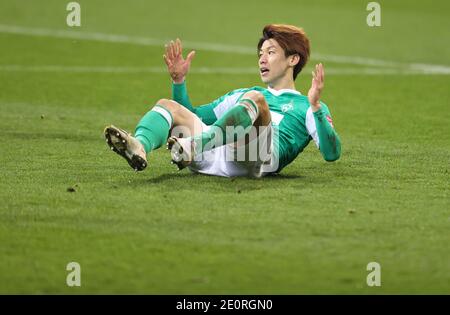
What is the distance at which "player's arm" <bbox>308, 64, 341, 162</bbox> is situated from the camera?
7.27 metres

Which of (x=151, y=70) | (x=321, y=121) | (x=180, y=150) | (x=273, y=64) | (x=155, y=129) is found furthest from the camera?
(x=151, y=70)

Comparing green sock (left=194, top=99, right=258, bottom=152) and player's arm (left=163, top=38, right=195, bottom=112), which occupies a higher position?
player's arm (left=163, top=38, right=195, bottom=112)

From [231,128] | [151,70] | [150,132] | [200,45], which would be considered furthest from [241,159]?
[200,45]

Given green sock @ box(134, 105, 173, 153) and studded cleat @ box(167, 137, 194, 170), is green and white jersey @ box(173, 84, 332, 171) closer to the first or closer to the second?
green sock @ box(134, 105, 173, 153)

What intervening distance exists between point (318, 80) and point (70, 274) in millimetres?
2375

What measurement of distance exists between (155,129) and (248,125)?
65cm

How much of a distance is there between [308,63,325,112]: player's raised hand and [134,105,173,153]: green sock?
96 cm

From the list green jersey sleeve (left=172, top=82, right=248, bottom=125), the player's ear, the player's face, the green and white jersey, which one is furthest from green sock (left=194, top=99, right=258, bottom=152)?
the player's ear

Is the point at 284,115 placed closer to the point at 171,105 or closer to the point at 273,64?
the point at 273,64

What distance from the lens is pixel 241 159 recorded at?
751 cm
